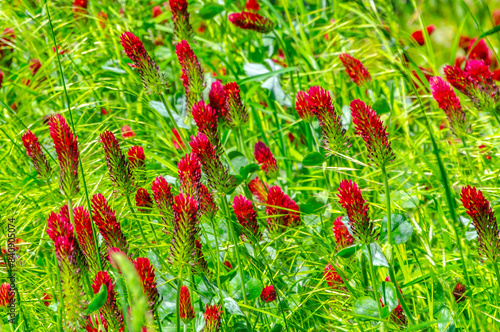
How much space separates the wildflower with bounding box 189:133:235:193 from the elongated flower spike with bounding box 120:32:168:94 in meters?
0.22

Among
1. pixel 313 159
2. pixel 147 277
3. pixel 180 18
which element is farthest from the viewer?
pixel 180 18

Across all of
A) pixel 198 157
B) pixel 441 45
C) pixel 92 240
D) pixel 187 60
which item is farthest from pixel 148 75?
pixel 441 45

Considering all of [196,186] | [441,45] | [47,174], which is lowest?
[441,45]

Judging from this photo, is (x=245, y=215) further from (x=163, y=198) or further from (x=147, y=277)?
(x=147, y=277)

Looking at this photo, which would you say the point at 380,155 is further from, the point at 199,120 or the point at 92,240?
the point at 92,240

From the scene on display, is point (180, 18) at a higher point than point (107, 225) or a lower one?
higher

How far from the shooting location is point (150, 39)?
7.30ft

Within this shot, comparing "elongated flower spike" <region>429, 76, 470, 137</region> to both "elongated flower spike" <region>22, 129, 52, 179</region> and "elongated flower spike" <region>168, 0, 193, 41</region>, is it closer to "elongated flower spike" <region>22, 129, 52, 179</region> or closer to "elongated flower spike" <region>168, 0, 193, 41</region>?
"elongated flower spike" <region>168, 0, 193, 41</region>

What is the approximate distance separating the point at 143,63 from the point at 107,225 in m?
0.39

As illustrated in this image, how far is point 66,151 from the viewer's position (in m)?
0.84

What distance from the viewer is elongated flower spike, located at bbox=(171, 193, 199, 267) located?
0.73 m

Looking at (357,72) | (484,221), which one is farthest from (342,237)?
(357,72)

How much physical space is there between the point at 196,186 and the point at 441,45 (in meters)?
2.82

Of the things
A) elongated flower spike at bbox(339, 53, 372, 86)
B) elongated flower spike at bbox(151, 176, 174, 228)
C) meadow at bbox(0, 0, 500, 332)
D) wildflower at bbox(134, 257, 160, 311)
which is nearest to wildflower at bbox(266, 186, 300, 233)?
meadow at bbox(0, 0, 500, 332)
